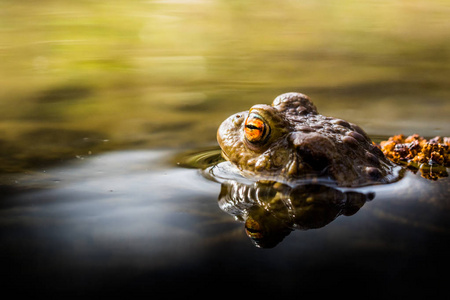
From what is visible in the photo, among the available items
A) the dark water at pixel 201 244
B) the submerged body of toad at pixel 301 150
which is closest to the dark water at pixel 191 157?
the dark water at pixel 201 244

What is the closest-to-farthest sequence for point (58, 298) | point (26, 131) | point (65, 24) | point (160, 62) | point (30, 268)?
point (58, 298) < point (30, 268) < point (26, 131) < point (160, 62) < point (65, 24)

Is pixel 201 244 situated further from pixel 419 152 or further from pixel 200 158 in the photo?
pixel 419 152

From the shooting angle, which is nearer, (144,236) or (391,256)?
(391,256)

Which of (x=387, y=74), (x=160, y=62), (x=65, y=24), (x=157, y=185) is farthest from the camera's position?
(x=65, y=24)

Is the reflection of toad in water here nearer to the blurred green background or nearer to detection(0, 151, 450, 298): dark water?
detection(0, 151, 450, 298): dark water

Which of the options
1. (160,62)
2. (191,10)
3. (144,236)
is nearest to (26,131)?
(144,236)

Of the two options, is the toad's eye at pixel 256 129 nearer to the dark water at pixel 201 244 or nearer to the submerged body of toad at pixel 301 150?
the submerged body of toad at pixel 301 150

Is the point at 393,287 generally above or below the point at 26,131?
above

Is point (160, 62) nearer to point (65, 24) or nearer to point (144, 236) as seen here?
point (65, 24)

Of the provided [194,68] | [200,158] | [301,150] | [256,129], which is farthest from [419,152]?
[194,68]
